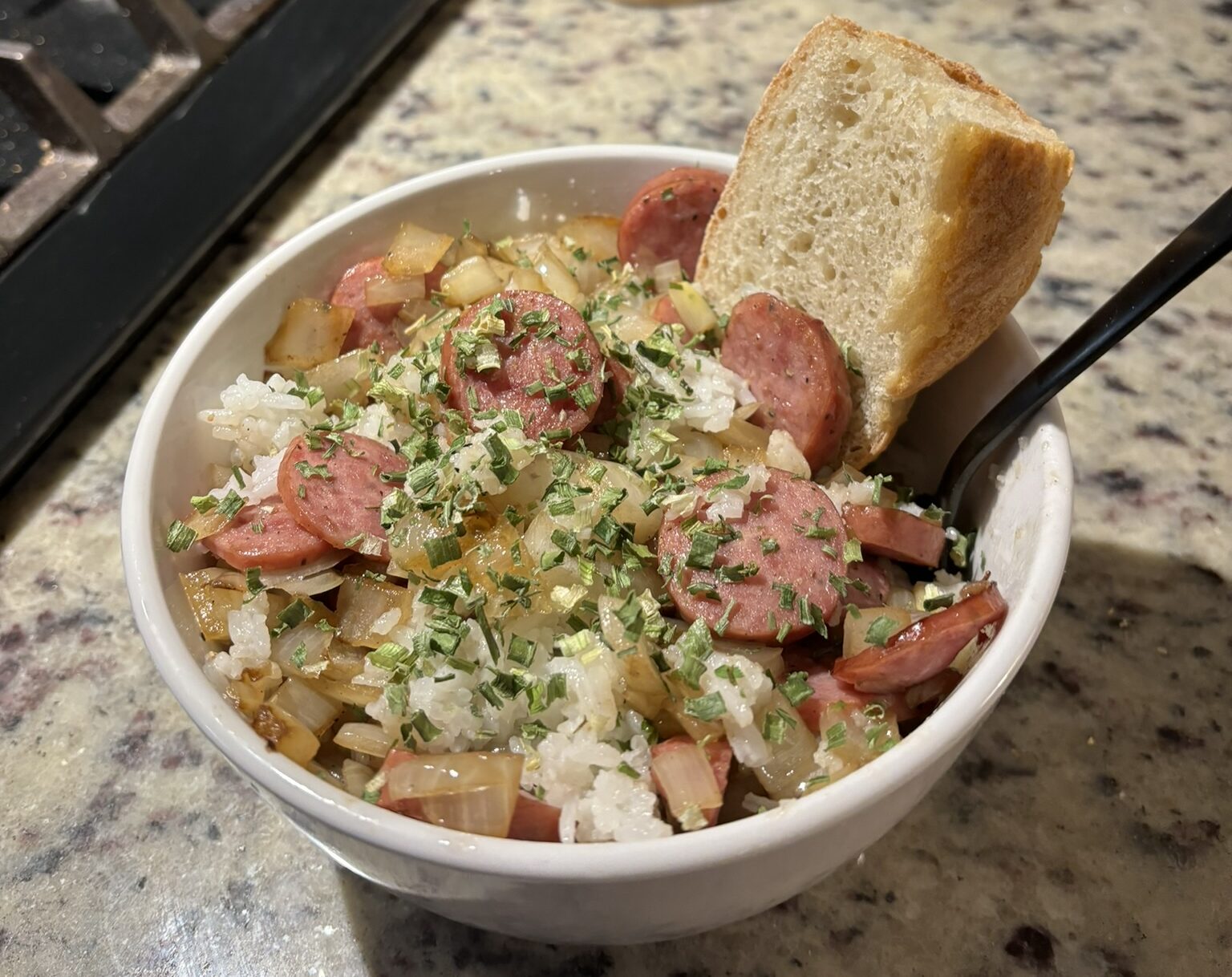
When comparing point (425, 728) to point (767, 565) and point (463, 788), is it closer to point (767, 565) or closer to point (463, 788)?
point (463, 788)

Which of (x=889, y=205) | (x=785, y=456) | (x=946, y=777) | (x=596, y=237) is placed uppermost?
(x=889, y=205)

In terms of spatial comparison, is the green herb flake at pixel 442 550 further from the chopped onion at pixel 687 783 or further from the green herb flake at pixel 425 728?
the chopped onion at pixel 687 783

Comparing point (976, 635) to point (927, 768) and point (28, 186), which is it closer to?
point (927, 768)

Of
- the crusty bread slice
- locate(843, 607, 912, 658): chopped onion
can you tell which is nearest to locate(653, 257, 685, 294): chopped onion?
the crusty bread slice

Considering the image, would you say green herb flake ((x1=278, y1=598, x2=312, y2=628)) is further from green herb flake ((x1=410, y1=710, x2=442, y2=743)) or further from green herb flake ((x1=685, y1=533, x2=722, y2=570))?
green herb flake ((x1=685, y1=533, x2=722, y2=570))

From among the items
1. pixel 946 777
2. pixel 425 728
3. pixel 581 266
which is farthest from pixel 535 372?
pixel 946 777
